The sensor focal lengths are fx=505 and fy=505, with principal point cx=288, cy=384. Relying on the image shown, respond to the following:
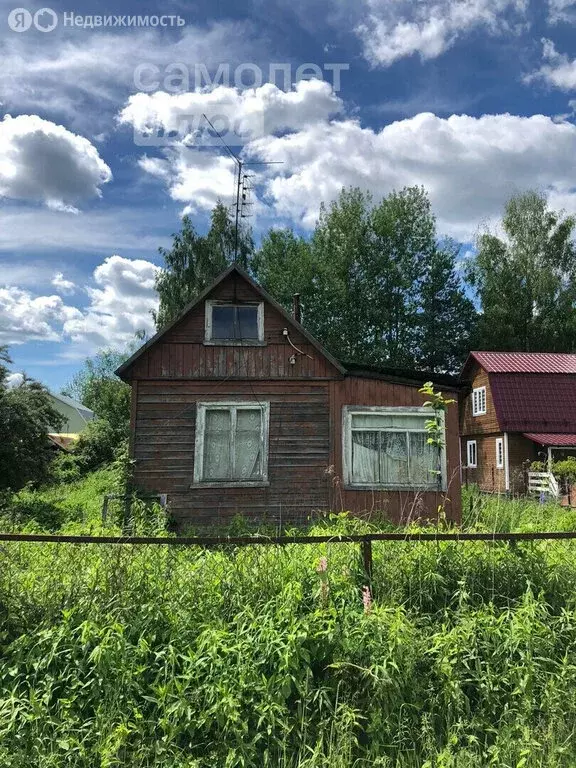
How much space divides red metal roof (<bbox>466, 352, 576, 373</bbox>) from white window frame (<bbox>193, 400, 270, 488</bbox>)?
17015 mm

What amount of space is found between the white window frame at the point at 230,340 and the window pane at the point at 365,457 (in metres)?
3.01

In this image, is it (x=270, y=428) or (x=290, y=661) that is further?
(x=270, y=428)

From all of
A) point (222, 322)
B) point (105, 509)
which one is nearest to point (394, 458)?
point (222, 322)

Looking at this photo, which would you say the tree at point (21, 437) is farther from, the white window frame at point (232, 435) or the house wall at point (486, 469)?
the house wall at point (486, 469)

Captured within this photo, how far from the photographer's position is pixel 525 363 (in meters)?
25.1

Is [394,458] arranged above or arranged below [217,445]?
below

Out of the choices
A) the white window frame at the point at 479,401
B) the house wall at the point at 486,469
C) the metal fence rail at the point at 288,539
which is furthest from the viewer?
the white window frame at the point at 479,401

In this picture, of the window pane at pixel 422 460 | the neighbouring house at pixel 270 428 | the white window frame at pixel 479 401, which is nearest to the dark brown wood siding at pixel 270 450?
the neighbouring house at pixel 270 428

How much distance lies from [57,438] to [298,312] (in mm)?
31614

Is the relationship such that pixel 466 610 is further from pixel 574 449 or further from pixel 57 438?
pixel 57 438

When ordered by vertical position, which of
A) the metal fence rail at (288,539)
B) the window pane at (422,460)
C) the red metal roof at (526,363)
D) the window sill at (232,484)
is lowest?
the metal fence rail at (288,539)

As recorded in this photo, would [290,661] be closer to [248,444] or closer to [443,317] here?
[248,444]

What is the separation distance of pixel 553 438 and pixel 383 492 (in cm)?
1541

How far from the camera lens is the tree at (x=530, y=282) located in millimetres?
32375
